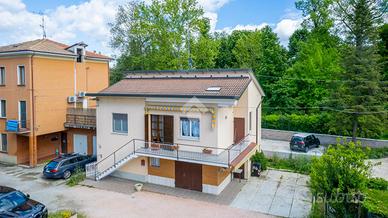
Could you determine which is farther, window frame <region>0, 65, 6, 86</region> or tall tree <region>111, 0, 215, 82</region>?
tall tree <region>111, 0, 215, 82</region>

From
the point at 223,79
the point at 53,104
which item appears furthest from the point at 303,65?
the point at 53,104

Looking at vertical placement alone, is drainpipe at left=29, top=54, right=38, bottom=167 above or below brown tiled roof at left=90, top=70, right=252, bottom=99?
below

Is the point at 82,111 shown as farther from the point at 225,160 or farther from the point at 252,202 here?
the point at 252,202

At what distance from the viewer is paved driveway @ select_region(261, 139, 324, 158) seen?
915 inches

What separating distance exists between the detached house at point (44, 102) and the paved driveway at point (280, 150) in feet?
49.4

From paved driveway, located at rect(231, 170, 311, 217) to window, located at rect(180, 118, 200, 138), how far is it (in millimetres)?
4339

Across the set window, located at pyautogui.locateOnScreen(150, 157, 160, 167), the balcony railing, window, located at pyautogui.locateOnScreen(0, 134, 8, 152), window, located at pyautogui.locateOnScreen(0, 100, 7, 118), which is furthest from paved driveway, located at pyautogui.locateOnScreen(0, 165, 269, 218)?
window, located at pyautogui.locateOnScreen(0, 100, 7, 118)

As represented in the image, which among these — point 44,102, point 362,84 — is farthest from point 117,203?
point 362,84

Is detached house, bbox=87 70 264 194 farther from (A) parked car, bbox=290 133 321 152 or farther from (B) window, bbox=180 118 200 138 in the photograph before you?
(A) parked car, bbox=290 133 321 152

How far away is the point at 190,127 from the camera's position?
53.5 feet

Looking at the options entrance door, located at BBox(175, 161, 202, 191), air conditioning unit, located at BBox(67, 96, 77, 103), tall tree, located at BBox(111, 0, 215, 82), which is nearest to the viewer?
entrance door, located at BBox(175, 161, 202, 191)

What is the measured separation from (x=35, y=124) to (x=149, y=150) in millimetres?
10863

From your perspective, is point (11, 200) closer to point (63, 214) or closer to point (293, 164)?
point (63, 214)

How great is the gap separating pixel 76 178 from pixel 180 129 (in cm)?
785
